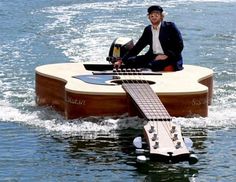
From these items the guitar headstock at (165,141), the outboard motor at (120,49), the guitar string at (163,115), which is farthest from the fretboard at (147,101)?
the outboard motor at (120,49)

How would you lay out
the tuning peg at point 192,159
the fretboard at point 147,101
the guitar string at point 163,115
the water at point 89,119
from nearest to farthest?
the tuning peg at point 192,159 → the water at point 89,119 → the guitar string at point 163,115 → the fretboard at point 147,101

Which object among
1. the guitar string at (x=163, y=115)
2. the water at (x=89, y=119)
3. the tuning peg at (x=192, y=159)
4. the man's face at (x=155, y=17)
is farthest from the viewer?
the man's face at (x=155, y=17)

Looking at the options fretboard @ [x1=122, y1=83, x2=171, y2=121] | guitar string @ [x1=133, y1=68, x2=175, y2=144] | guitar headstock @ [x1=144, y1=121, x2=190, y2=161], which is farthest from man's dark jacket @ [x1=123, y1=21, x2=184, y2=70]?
guitar headstock @ [x1=144, y1=121, x2=190, y2=161]

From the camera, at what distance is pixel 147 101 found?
11.0 m

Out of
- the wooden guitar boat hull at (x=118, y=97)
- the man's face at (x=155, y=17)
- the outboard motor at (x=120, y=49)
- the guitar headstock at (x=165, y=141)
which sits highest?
the man's face at (x=155, y=17)

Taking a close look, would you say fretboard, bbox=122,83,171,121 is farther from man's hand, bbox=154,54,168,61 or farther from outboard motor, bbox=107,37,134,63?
outboard motor, bbox=107,37,134,63

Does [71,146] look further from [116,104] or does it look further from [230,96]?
[230,96]

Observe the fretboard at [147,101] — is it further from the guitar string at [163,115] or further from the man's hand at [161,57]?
the man's hand at [161,57]

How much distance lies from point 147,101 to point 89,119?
33.3 inches

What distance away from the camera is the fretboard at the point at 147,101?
10.4 meters

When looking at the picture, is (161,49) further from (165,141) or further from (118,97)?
(165,141)

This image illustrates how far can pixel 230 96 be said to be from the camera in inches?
528

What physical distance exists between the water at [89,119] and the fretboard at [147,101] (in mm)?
321

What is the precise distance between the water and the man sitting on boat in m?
0.88
